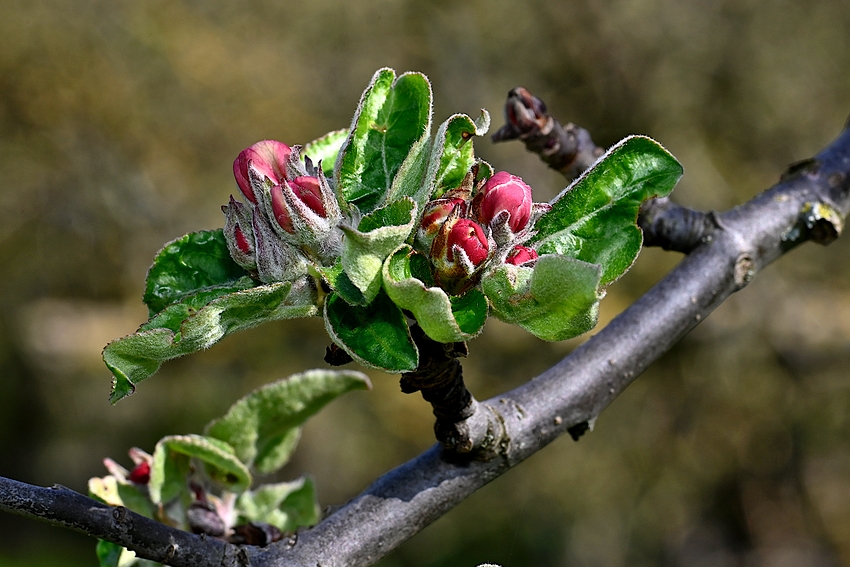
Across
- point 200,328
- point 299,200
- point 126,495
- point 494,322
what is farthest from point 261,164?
point 494,322

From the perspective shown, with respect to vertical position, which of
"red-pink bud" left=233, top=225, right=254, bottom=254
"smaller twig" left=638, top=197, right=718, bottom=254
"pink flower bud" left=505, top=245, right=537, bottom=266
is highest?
"smaller twig" left=638, top=197, right=718, bottom=254

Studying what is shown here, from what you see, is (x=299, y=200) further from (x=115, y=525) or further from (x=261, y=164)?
Answer: (x=115, y=525)

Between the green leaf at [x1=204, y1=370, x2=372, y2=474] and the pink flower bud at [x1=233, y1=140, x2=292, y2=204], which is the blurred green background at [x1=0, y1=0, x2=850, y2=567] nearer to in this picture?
the green leaf at [x1=204, y1=370, x2=372, y2=474]

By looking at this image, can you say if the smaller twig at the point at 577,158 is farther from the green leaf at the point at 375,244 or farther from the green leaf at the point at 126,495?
the green leaf at the point at 126,495

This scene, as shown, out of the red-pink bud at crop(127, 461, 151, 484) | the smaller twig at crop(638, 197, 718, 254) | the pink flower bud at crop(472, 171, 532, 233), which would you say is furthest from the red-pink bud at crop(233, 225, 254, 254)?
the smaller twig at crop(638, 197, 718, 254)

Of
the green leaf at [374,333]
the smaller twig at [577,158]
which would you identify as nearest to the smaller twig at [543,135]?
the smaller twig at [577,158]
